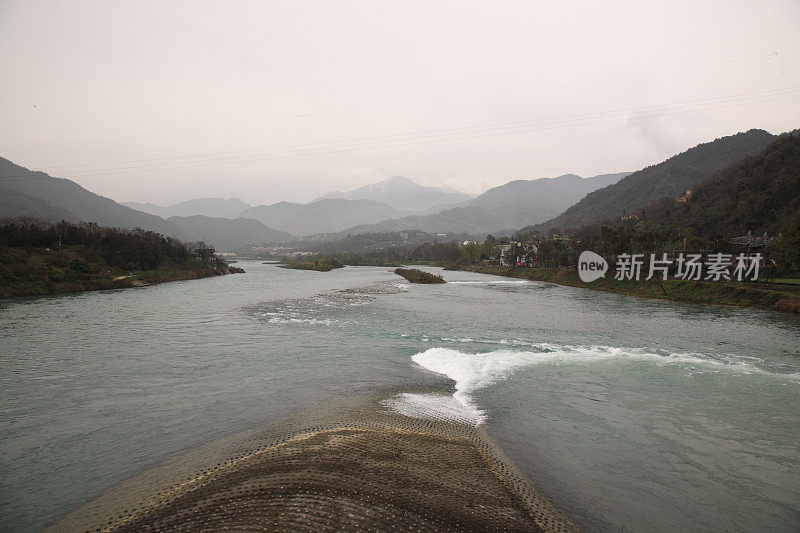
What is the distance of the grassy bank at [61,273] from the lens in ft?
126

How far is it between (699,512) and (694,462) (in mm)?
2144

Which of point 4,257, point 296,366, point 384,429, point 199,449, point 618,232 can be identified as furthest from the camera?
point 618,232

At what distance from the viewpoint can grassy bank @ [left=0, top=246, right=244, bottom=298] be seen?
38.5 metres

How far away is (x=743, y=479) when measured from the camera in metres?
7.89

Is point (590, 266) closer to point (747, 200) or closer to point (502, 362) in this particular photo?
point (747, 200)

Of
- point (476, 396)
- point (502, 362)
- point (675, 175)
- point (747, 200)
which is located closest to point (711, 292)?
point (502, 362)

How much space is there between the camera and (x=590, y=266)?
58562 mm

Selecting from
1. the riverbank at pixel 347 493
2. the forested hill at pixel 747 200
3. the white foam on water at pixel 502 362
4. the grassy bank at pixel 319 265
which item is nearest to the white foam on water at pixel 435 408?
the white foam on water at pixel 502 362

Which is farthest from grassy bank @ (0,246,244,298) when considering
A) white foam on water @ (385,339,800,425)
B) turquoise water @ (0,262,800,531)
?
white foam on water @ (385,339,800,425)

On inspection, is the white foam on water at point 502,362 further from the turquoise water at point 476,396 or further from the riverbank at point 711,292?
the riverbank at point 711,292

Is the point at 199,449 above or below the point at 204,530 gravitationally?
below

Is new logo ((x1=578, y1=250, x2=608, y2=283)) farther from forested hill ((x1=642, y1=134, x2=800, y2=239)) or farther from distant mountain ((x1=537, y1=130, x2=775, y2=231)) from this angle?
distant mountain ((x1=537, y1=130, x2=775, y2=231))

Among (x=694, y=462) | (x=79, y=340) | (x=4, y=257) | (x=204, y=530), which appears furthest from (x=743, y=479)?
(x=4, y=257)

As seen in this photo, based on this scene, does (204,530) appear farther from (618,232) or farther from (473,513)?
(618,232)
